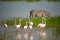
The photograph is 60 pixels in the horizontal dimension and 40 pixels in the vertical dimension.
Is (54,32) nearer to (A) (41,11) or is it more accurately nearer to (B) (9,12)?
(A) (41,11)

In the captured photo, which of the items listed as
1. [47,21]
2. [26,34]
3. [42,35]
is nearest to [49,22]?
[47,21]

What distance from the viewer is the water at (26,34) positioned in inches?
61.8

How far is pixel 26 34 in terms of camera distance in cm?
158

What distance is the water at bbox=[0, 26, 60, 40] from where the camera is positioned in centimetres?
157

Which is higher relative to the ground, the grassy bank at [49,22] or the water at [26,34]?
the grassy bank at [49,22]

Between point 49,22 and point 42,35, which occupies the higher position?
point 49,22

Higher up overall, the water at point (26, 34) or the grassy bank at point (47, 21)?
the grassy bank at point (47, 21)

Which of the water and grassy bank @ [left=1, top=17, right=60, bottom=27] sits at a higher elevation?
grassy bank @ [left=1, top=17, right=60, bottom=27]

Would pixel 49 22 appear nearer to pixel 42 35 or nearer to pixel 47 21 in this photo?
pixel 47 21

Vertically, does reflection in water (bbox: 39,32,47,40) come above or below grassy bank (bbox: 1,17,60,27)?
below

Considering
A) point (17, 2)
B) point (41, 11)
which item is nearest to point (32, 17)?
point (41, 11)

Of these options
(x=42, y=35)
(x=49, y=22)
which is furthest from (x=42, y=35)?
(x=49, y=22)

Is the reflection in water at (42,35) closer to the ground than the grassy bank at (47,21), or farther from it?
closer to the ground

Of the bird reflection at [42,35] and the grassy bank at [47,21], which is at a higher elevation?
the grassy bank at [47,21]
